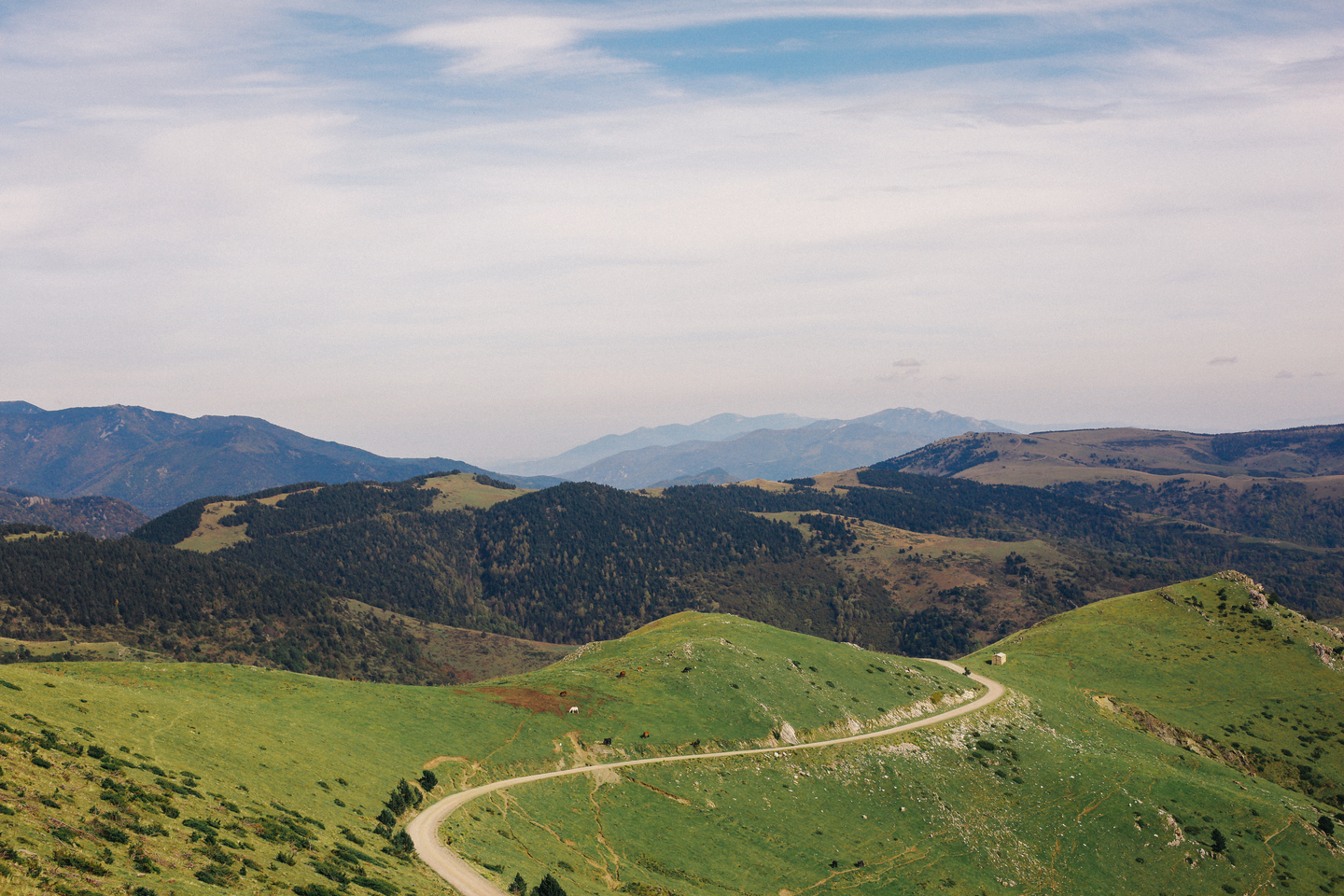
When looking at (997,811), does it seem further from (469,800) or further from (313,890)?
(313,890)

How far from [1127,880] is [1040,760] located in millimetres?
18995

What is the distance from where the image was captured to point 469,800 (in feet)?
210

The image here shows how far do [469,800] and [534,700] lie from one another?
24.9 metres

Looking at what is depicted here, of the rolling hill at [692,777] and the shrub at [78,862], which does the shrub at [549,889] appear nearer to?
the rolling hill at [692,777]

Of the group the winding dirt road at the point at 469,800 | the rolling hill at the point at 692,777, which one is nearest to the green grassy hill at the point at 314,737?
the rolling hill at the point at 692,777

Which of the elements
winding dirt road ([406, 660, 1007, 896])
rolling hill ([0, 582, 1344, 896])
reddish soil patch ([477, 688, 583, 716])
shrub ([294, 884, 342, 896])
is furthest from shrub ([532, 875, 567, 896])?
reddish soil patch ([477, 688, 583, 716])

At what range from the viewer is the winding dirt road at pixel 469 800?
48.4m

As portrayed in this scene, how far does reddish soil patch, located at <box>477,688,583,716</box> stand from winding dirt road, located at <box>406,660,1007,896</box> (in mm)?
11229

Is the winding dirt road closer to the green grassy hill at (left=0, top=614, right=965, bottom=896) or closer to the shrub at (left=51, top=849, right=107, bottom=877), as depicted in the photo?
the green grassy hill at (left=0, top=614, right=965, bottom=896)

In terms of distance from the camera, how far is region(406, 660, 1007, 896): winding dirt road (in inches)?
1906

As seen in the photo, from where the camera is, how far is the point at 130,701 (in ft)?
196

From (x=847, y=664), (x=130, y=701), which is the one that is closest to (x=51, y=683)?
(x=130, y=701)

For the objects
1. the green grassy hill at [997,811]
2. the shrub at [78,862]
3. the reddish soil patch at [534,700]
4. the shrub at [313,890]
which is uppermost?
the shrub at [78,862]

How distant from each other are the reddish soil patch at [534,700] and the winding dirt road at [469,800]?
11.2m
